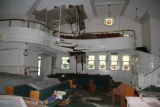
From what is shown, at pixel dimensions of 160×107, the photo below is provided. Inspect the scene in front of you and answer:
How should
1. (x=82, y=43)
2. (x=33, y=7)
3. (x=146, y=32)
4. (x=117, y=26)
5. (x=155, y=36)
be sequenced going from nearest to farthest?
1. (x=33, y=7)
2. (x=155, y=36)
3. (x=146, y=32)
4. (x=82, y=43)
5. (x=117, y=26)

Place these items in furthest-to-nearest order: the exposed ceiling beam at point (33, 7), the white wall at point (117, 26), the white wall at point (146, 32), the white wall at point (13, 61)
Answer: the white wall at point (117, 26), the white wall at point (146, 32), the exposed ceiling beam at point (33, 7), the white wall at point (13, 61)

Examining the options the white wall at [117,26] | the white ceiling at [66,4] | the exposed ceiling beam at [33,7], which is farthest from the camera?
the white wall at [117,26]

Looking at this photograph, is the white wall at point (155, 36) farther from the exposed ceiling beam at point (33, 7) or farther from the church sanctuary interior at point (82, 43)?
the exposed ceiling beam at point (33, 7)

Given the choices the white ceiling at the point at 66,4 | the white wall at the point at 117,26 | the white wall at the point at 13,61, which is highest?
the white ceiling at the point at 66,4

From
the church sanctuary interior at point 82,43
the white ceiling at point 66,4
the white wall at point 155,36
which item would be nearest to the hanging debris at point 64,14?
the church sanctuary interior at point 82,43

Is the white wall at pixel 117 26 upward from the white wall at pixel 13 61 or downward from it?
upward

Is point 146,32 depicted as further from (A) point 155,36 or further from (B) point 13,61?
(B) point 13,61

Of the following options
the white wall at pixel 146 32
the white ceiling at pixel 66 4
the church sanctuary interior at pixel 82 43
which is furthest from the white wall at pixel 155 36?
the white ceiling at pixel 66 4

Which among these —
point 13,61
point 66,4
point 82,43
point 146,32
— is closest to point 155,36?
point 146,32

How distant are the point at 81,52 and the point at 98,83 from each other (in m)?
5.89

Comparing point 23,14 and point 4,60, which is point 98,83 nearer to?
point 4,60

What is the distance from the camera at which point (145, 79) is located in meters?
6.75

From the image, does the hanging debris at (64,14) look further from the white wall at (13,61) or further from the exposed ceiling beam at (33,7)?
the white wall at (13,61)

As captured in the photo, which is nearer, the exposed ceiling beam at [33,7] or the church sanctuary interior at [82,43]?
the church sanctuary interior at [82,43]
